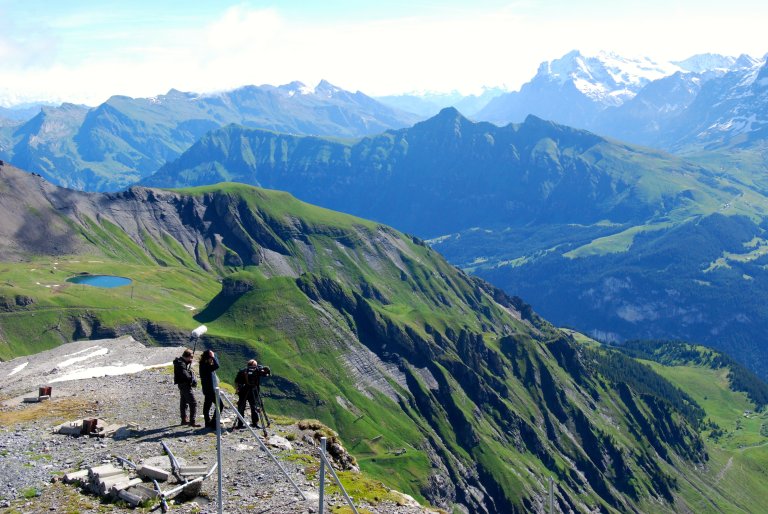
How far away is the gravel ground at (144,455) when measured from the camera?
1642 inches

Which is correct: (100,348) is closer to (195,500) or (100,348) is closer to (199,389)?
(199,389)

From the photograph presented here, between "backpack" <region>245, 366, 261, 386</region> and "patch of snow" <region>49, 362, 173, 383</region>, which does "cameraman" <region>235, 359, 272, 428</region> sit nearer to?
"backpack" <region>245, 366, 261, 386</region>

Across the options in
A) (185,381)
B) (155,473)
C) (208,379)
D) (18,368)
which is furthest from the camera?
(18,368)

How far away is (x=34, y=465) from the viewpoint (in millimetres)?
47312

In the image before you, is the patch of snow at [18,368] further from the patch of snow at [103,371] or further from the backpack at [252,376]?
the backpack at [252,376]

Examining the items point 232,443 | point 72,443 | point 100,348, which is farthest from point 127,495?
point 100,348

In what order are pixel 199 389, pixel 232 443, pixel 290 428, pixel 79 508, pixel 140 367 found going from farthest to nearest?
pixel 140 367 < pixel 199 389 < pixel 290 428 < pixel 232 443 < pixel 79 508

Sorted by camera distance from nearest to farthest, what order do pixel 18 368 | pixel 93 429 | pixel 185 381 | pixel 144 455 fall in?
pixel 144 455 < pixel 185 381 < pixel 93 429 < pixel 18 368

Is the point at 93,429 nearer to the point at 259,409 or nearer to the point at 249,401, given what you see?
the point at 249,401

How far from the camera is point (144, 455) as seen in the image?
157ft

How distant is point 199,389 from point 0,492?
81.4ft

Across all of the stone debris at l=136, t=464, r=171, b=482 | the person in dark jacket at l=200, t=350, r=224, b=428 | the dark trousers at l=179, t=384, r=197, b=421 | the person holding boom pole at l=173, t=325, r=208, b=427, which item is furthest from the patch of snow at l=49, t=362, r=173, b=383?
the stone debris at l=136, t=464, r=171, b=482

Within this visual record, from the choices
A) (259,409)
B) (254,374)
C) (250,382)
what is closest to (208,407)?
(250,382)

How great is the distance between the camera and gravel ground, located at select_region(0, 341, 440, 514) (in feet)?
137
